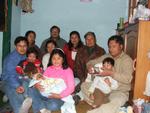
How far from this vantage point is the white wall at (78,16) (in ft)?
16.9

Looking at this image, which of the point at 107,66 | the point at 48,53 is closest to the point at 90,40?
the point at 48,53

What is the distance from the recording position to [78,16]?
516cm

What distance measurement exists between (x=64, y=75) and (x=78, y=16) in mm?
2413

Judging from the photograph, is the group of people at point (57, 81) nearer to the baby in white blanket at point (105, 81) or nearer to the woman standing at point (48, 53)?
the baby in white blanket at point (105, 81)

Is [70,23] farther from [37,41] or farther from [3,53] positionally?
[3,53]

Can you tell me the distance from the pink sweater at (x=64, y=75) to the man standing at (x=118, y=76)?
0.98 ft

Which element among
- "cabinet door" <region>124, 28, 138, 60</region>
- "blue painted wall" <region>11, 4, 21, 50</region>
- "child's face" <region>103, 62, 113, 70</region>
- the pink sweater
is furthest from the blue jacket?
"blue painted wall" <region>11, 4, 21, 50</region>

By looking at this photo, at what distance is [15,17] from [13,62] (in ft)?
6.36

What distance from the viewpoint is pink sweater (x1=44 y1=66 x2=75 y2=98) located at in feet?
9.37

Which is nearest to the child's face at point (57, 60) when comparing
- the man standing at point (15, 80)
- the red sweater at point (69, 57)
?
the man standing at point (15, 80)

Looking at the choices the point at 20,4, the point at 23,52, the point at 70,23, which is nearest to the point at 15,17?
the point at 20,4

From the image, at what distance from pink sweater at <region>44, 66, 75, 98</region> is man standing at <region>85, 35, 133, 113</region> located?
0.30 metres

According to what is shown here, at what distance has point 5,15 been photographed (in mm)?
4047

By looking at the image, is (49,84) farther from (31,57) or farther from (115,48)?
Answer: (115,48)
